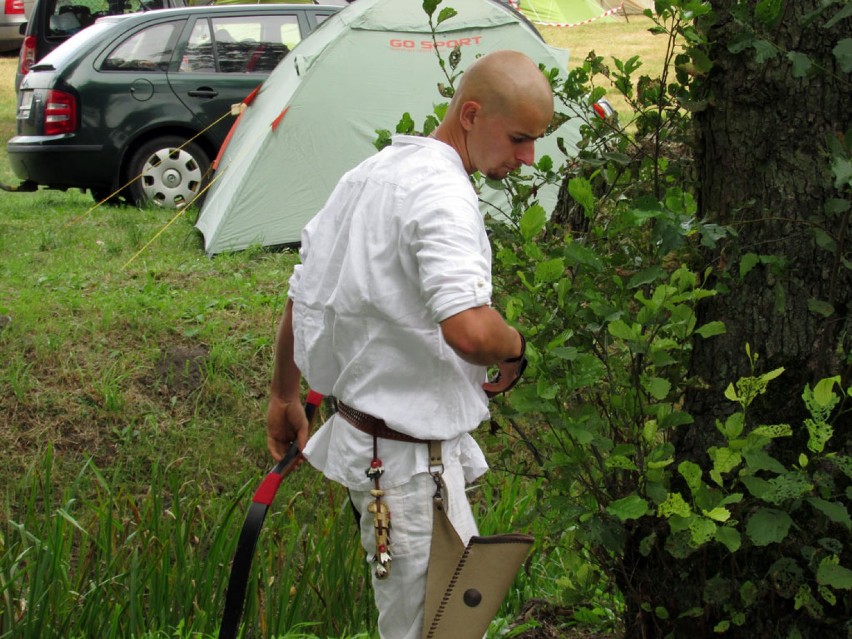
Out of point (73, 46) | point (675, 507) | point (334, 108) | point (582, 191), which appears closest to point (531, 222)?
point (582, 191)

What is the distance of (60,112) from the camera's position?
9.41 m

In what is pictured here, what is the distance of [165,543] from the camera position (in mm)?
3406

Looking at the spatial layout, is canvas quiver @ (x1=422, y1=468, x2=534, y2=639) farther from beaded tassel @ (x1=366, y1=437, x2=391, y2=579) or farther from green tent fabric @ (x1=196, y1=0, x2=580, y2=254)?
green tent fabric @ (x1=196, y1=0, x2=580, y2=254)

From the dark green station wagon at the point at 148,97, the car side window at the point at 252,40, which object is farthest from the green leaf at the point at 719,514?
the car side window at the point at 252,40

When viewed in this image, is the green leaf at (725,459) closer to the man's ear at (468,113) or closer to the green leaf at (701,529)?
the green leaf at (701,529)

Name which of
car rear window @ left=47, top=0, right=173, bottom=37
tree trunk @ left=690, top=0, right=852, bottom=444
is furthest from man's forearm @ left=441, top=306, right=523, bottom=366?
car rear window @ left=47, top=0, right=173, bottom=37

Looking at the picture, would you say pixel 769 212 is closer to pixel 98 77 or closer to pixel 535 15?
pixel 98 77

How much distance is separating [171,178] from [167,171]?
6 centimetres

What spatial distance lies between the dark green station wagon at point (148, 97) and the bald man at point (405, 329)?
23.2 feet

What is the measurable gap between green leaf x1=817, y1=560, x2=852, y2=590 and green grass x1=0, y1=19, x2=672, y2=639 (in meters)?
0.62

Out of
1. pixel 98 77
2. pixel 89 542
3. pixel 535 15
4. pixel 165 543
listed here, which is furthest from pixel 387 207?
pixel 535 15

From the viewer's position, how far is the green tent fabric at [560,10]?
21.3m

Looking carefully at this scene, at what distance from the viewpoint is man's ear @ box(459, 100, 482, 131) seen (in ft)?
7.88

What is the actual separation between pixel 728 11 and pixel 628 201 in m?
0.52
